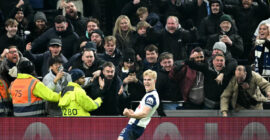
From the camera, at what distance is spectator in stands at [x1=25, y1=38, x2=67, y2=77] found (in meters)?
14.2

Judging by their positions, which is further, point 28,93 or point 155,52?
point 155,52

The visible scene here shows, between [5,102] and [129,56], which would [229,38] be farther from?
[5,102]

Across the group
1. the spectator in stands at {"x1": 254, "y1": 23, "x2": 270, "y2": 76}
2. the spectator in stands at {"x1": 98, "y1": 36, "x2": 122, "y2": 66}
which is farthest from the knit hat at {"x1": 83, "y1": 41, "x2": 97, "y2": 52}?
the spectator in stands at {"x1": 254, "y1": 23, "x2": 270, "y2": 76}

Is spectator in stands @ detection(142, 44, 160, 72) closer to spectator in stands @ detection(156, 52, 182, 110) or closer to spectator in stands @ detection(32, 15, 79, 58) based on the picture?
spectator in stands @ detection(156, 52, 182, 110)

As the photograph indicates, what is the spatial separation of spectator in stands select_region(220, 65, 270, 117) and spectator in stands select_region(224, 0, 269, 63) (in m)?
2.91

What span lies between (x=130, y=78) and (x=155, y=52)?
1130 millimetres

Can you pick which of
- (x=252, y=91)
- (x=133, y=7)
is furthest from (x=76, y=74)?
(x=133, y=7)

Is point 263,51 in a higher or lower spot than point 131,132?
higher

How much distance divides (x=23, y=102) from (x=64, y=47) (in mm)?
3123

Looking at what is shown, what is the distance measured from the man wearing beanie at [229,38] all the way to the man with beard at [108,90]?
2777mm

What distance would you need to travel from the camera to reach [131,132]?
36.2 feet

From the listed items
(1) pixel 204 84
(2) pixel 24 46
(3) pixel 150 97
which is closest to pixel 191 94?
(1) pixel 204 84

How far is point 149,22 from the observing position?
15.9 meters

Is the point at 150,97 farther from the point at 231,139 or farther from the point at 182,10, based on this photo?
the point at 182,10
